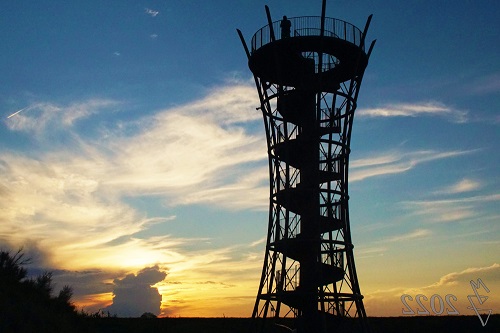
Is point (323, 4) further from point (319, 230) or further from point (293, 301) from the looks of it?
point (293, 301)

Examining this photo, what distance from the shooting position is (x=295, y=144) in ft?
116

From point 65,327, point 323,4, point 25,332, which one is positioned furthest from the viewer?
point 323,4

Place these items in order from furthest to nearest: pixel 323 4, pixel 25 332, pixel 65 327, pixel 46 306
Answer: pixel 323 4 → pixel 46 306 → pixel 65 327 → pixel 25 332

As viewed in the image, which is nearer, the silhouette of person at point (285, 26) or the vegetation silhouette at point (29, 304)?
the vegetation silhouette at point (29, 304)

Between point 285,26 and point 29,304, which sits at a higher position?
point 285,26

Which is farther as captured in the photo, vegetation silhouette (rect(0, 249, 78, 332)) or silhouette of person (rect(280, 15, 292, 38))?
silhouette of person (rect(280, 15, 292, 38))

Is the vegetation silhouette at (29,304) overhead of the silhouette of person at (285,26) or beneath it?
beneath

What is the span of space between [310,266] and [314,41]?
14.2 metres

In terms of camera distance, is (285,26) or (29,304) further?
(285,26)

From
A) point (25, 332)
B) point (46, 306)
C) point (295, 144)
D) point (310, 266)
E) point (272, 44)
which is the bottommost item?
point (25, 332)

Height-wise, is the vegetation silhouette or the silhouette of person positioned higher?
the silhouette of person

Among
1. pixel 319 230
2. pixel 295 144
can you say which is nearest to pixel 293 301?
pixel 319 230

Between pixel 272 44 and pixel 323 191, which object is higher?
→ pixel 272 44

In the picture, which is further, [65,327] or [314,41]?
[314,41]
